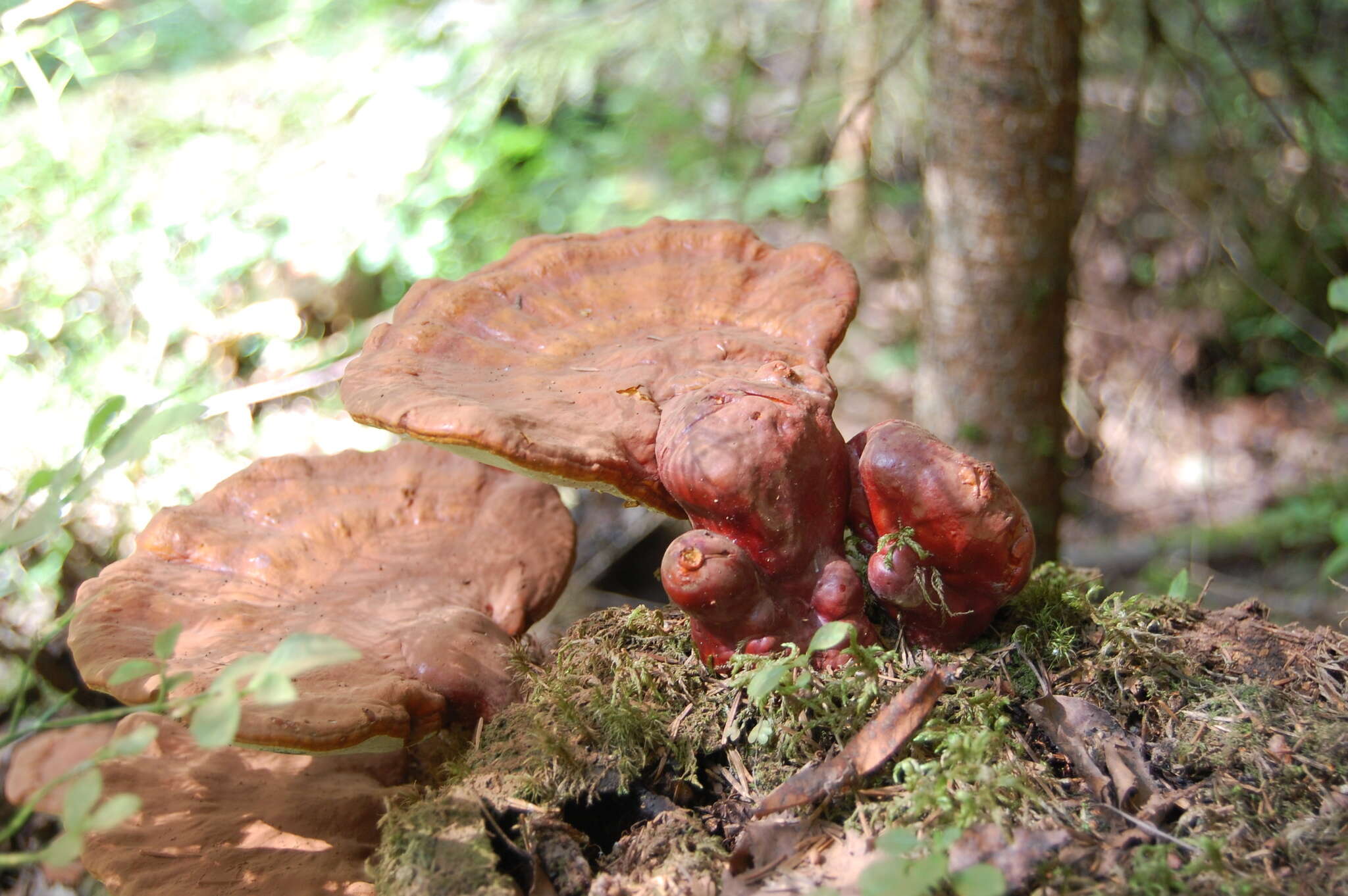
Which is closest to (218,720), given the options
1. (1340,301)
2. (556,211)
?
(1340,301)

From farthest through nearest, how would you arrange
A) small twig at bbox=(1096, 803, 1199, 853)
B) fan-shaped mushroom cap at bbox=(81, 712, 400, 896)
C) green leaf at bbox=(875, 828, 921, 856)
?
1. fan-shaped mushroom cap at bbox=(81, 712, 400, 896)
2. small twig at bbox=(1096, 803, 1199, 853)
3. green leaf at bbox=(875, 828, 921, 856)

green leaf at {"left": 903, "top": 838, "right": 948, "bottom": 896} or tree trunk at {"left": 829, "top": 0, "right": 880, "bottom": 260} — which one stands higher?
green leaf at {"left": 903, "top": 838, "right": 948, "bottom": 896}

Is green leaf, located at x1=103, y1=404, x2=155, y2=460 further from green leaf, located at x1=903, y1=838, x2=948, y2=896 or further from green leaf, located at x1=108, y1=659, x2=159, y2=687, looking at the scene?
green leaf, located at x1=903, y1=838, x2=948, y2=896

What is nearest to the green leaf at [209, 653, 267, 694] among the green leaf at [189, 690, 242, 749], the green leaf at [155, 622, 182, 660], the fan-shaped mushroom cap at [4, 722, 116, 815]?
the green leaf at [189, 690, 242, 749]

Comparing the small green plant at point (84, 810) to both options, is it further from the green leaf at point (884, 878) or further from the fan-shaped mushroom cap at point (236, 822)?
the green leaf at point (884, 878)

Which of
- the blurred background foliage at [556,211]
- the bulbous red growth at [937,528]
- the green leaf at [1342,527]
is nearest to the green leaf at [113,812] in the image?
the bulbous red growth at [937,528]

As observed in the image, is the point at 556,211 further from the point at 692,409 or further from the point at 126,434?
the point at 126,434

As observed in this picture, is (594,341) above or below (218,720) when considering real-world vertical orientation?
below
